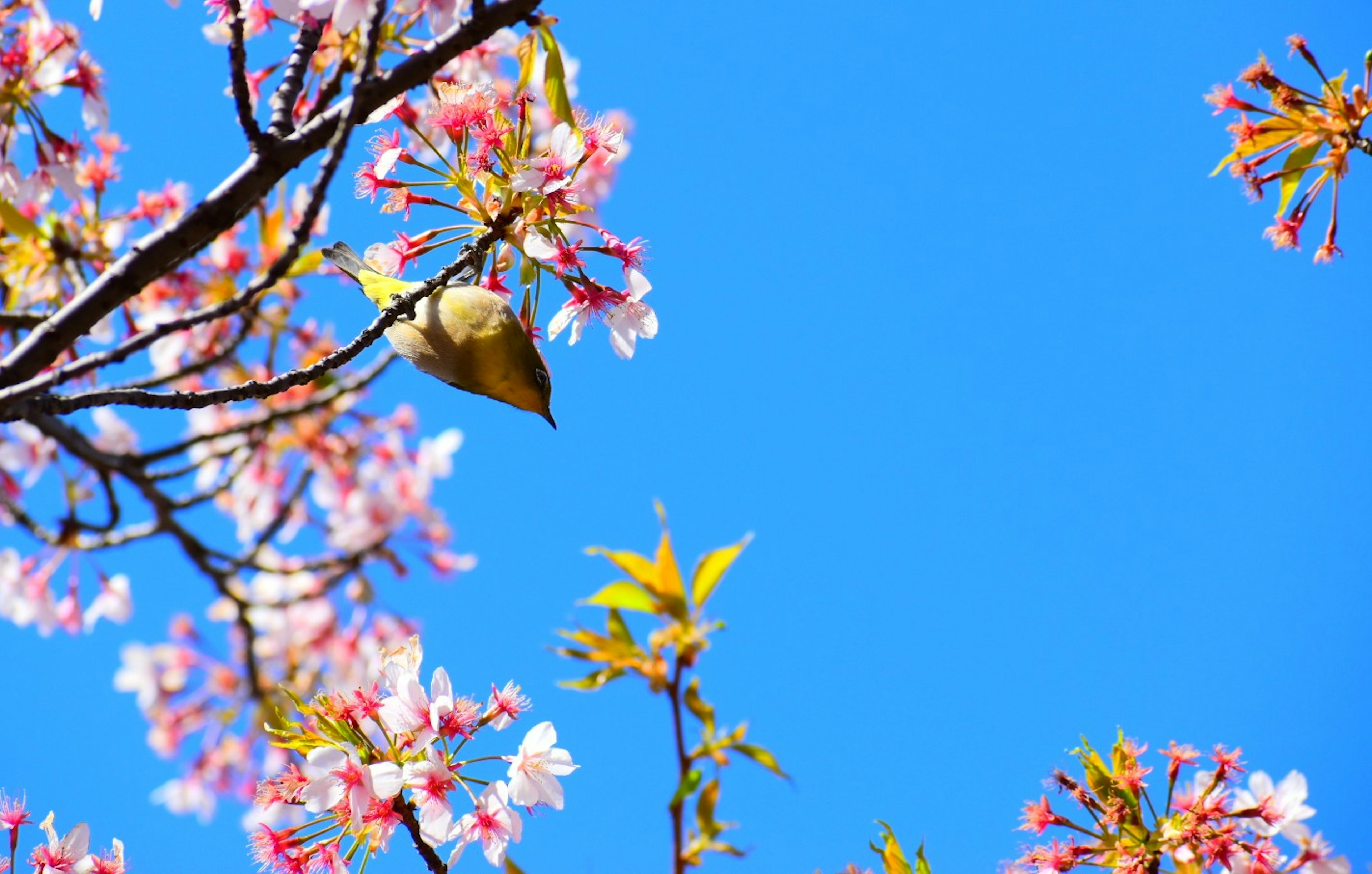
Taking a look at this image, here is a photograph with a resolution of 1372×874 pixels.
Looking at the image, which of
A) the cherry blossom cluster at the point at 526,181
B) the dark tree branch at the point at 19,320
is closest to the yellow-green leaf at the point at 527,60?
the cherry blossom cluster at the point at 526,181

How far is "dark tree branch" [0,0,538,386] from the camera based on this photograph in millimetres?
2105

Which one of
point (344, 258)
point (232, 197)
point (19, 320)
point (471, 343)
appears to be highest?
point (19, 320)

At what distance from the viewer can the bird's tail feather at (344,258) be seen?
3.11 m

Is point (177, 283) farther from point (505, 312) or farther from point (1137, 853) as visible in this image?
point (1137, 853)

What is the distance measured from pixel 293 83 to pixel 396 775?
149 centimetres

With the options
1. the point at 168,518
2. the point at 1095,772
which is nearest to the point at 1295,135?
the point at 1095,772

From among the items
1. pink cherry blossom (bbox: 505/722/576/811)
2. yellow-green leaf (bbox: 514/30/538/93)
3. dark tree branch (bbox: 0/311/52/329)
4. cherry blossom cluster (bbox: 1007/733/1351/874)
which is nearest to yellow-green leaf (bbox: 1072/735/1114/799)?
cherry blossom cluster (bbox: 1007/733/1351/874)

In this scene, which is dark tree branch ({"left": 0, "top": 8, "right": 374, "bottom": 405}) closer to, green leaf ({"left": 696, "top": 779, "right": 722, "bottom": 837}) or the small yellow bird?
the small yellow bird

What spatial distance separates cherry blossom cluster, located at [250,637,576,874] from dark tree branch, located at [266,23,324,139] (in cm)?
117

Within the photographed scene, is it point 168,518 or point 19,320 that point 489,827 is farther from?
point 168,518

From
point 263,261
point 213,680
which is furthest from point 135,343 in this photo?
point 213,680

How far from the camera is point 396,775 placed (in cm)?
218

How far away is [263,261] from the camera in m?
6.15

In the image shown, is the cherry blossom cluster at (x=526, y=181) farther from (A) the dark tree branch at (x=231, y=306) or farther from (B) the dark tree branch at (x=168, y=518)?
(B) the dark tree branch at (x=168, y=518)
